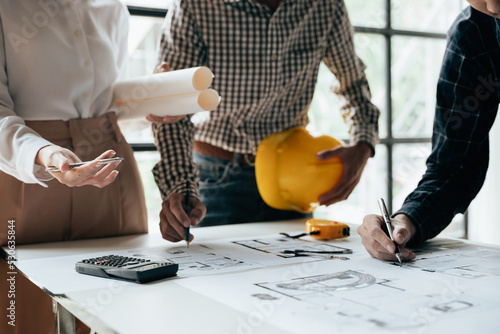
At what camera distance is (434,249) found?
1.23 metres

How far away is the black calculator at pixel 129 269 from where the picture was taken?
3.12ft

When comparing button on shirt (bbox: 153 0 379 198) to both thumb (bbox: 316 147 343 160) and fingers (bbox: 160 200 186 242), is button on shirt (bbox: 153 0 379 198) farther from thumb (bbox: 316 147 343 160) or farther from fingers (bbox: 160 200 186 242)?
fingers (bbox: 160 200 186 242)

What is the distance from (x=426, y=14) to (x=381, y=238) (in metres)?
2.67

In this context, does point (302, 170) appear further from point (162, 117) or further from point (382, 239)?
point (382, 239)

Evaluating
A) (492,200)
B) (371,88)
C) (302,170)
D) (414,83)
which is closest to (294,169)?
(302,170)

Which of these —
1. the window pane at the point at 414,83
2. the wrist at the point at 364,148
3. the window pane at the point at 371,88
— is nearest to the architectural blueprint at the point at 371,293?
the wrist at the point at 364,148

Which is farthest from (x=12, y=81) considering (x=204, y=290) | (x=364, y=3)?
(x=364, y=3)

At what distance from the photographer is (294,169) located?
165 centimetres

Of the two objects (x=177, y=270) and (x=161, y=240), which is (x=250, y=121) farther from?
(x=177, y=270)

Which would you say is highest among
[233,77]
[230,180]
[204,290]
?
[233,77]

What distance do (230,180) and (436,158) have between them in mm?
688

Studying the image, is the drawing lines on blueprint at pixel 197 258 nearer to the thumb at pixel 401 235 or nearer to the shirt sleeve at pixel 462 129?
the thumb at pixel 401 235

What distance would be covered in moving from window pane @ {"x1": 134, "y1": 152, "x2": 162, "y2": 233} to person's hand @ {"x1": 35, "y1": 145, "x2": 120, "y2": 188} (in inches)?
51.7

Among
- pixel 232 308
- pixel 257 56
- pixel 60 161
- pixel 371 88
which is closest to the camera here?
pixel 232 308
